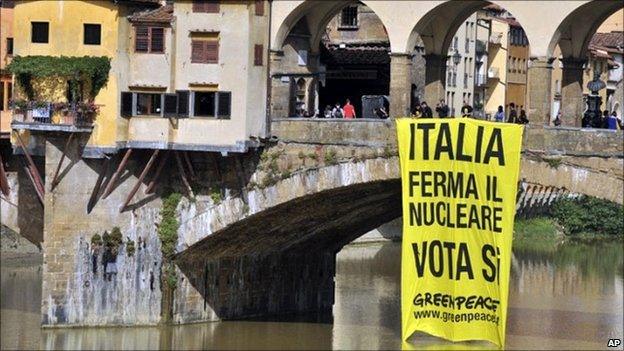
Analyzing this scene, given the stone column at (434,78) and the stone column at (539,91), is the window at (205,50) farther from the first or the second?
the stone column at (539,91)

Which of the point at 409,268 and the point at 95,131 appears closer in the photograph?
the point at 409,268

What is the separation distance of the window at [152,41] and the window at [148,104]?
1.11 meters

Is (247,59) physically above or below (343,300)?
above

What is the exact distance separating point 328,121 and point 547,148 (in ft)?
19.9

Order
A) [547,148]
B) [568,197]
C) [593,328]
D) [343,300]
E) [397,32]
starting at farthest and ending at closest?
[568,197] < [343,300] < [593,328] < [397,32] < [547,148]

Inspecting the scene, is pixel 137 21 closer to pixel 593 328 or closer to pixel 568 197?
pixel 593 328

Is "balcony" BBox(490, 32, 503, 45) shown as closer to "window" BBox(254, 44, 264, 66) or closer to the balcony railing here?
"window" BBox(254, 44, 264, 66)

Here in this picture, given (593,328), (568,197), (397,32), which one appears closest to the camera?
(397,32)

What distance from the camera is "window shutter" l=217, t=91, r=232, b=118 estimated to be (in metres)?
53.2

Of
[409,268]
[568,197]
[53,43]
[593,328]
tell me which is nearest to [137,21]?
[53,43]

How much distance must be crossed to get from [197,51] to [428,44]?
6062 mm

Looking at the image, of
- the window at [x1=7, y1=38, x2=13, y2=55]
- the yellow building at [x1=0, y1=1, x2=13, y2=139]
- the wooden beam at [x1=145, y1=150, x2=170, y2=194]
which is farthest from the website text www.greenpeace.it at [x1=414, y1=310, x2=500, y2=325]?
the window at [x1=7, y1=38, x2=13, y2=55]

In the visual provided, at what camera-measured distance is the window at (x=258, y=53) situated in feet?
176

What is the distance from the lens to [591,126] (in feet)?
169
